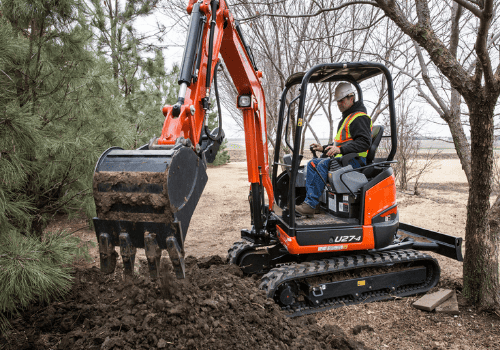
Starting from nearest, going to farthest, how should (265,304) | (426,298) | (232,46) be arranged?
(265,304)
(232,46)
(426,298)

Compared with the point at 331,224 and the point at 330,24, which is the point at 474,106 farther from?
the point at 330,24

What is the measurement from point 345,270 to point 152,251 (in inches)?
96.1

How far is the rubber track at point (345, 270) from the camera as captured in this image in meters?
3.48

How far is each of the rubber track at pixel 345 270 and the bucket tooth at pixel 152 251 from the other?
159 cm

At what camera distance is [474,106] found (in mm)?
3277

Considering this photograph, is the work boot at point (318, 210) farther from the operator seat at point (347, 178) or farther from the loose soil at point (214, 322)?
the loose soil at point (214, 322)

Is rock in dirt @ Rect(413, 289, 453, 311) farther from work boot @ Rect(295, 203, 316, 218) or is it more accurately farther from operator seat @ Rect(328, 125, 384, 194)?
work boot @ Rect(295, 203, 316, 218)

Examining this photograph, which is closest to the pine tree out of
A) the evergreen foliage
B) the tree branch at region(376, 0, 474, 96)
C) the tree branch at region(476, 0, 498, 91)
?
the evergreen foliage

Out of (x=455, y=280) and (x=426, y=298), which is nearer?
(x=426, y=298)

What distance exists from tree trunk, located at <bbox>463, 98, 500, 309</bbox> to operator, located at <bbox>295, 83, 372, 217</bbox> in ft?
3.39

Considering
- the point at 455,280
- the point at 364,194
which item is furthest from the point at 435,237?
the point at 364,194

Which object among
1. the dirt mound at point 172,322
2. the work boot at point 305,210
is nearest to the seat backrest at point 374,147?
the work boot at point 305,210

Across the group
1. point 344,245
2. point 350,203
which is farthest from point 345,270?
point 350,203

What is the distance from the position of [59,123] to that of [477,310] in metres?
4.79
